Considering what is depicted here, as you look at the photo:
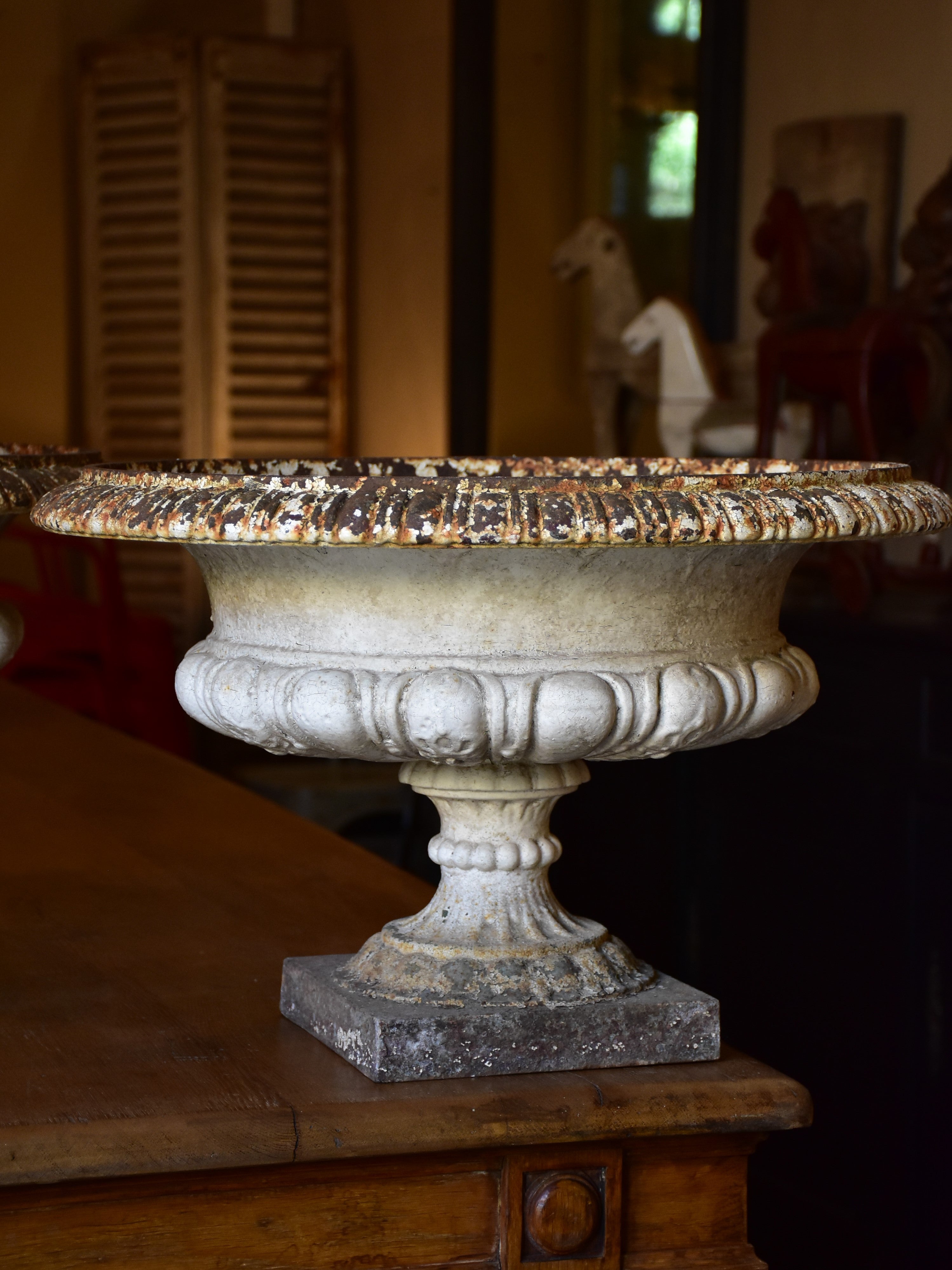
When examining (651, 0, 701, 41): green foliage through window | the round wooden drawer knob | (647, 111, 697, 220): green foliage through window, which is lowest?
the round wooden drawer knob

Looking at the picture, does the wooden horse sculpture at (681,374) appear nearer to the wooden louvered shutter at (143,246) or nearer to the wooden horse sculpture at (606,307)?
the wooden horse sculpture at (606,307)

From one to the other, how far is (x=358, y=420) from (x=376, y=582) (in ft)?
13.7

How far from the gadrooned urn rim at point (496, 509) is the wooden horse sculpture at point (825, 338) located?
1473mm

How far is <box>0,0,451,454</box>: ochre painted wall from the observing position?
4680 mm

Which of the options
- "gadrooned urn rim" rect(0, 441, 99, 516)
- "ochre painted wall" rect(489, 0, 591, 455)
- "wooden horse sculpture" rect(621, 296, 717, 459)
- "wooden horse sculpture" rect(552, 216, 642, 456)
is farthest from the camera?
"ochre painted wall" rect(489, 0, 591, 455)

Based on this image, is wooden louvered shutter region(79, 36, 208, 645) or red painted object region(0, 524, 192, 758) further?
wooden louvered shutter region(79, 36, 208, 645)

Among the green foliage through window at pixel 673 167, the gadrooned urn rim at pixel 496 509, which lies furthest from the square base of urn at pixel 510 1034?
the green foliage through window at pixel 673 167

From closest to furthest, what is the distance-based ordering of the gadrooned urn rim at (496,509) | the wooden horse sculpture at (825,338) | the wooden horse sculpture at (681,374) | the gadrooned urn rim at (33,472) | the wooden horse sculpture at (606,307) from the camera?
the gadrooned urn rim at (496,509), the gadrooned urn rim at (33,472), the wooden horse sculpture at (825,338), the wooden horse sculpture at (681,374), the wooden horse sculpture at (606,307)

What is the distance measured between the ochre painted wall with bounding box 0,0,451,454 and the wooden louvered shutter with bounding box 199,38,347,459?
0.12m

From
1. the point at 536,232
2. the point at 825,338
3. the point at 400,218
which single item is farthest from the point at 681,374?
the point at 400,218

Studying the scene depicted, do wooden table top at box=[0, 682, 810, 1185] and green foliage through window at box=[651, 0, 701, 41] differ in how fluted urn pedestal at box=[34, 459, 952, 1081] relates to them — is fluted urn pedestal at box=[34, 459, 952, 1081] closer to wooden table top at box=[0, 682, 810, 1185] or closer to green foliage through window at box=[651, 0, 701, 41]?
wooden table top at box=[0, 682, 810, 1185]

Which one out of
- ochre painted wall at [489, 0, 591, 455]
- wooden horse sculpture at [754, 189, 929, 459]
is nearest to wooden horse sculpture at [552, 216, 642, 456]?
wooden horse sculpture at [754, 189, 929, 459]

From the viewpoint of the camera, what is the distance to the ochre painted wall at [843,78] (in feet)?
9.17

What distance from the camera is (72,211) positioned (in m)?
5.07
